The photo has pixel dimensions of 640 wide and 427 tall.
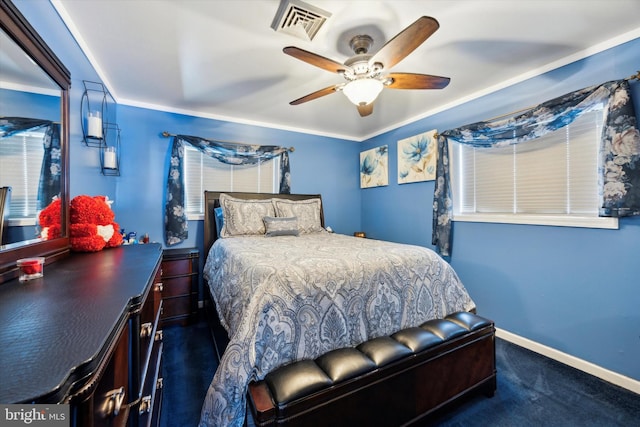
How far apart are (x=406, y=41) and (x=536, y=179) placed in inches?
71.4

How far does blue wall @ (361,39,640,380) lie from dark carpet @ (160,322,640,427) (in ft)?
0.82

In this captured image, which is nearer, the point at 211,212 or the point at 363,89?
the point at 363,89

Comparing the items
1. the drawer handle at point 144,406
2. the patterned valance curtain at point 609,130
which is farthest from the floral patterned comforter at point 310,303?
the patterned valance curtain at point 609,130

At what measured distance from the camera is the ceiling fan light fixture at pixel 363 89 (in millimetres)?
1832

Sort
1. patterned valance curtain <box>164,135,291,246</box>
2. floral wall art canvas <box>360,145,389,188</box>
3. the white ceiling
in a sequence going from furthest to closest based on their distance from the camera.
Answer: floral wall art canvas <box>360,145,389,188</box>
patterned valance curtain <box>164,135,291,246</box>
the white ceiling

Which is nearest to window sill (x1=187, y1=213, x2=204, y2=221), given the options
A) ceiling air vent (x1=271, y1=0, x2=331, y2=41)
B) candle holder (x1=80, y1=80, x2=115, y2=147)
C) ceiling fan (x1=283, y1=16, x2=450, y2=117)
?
candle holder (x1=80, y1=80, x2=115, y2=147)

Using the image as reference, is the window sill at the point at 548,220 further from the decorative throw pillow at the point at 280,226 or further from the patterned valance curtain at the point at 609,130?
the decorative throw pillow at the point at 280,226

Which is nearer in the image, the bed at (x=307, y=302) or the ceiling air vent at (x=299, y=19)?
Answer: the bed at (x=307, y=302)

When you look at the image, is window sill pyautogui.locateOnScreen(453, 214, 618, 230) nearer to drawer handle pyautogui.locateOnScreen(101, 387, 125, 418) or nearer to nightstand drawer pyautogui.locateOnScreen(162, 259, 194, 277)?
drawer handle pyautogui.locateOnScreen(101, 387, 125, 418)

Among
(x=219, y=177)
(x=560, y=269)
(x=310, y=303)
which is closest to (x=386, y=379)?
(x=310, y=303)

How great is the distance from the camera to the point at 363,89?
185 centimetres

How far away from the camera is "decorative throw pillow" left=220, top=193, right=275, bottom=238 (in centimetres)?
295

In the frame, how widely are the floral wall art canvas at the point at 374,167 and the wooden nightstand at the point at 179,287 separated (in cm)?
274

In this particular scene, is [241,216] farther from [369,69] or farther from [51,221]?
[369,69]
